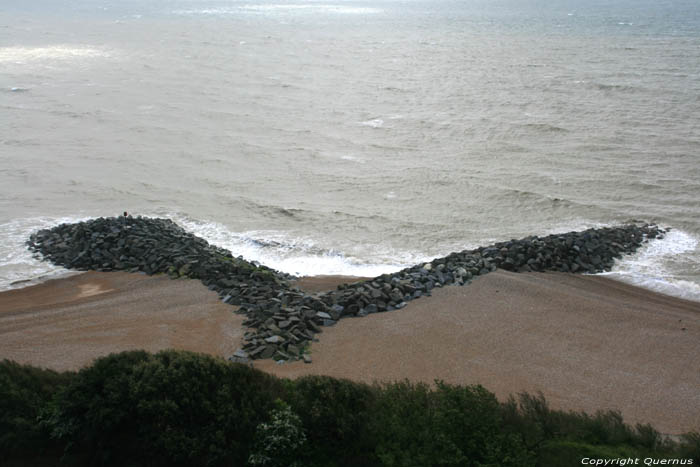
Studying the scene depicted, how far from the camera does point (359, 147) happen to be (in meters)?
27.1

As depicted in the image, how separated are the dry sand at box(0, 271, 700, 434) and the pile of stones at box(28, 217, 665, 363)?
32 cm

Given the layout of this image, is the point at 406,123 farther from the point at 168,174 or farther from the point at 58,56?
the point at 58,56

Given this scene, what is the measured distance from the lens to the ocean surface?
18.2m

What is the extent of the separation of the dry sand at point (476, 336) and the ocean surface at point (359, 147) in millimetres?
2712

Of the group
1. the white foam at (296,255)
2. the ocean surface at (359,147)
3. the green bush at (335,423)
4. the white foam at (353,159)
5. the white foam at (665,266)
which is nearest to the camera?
the green bush at (335,423)

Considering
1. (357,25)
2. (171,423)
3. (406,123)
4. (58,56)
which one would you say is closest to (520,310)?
(171,423)

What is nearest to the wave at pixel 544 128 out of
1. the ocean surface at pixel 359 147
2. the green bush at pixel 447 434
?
the ocean surface at pixel 359 147

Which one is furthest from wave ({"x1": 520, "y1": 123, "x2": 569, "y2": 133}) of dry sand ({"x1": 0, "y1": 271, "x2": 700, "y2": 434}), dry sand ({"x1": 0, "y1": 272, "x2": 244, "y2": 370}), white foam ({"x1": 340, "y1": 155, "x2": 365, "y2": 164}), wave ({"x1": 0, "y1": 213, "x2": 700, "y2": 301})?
dry sand ({"x1": 0, "y1": 272, "x2": 244, "y2": 370})

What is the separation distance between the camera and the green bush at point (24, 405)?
6.77 meters

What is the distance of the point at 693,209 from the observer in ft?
63.7

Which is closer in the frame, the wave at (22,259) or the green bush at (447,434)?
the green bush at (447,434)

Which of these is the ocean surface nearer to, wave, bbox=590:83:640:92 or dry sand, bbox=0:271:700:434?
wave, bbox=590:83:640:92

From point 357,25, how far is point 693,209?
7171cm

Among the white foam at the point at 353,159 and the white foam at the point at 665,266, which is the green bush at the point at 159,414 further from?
the white foam at the point at 353,159
